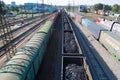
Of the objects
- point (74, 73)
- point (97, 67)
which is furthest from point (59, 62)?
point (74, 73)

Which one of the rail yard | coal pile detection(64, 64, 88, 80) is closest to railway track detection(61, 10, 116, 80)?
the rail yard

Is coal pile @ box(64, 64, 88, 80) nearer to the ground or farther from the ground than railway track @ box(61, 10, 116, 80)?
farther from the ground

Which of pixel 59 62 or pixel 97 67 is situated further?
pixel 59 62

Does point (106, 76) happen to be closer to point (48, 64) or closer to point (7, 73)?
point (48, 64)

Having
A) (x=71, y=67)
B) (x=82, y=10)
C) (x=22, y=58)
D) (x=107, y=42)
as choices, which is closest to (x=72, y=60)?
(x=71, y=67)

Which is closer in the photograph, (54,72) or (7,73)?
(7,73)

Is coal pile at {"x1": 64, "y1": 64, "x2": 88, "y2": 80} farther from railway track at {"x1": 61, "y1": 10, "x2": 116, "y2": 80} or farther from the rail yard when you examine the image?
railway track at {"x1": 61, "y1": 10, "x2": 116, "y2": 80}

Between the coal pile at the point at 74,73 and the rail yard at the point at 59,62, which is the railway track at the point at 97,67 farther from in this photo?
the coal pile at the point at 74,73

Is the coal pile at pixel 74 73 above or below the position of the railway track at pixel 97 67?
above

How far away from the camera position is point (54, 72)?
54.4 feet

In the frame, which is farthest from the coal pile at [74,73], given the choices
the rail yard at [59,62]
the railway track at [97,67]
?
the railway track at [97,67]

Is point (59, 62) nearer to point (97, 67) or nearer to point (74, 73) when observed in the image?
point (97, 67)

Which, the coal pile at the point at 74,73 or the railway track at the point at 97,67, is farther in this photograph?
the railway track at the point at 97,67

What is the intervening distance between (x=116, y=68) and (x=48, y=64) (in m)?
8.95
